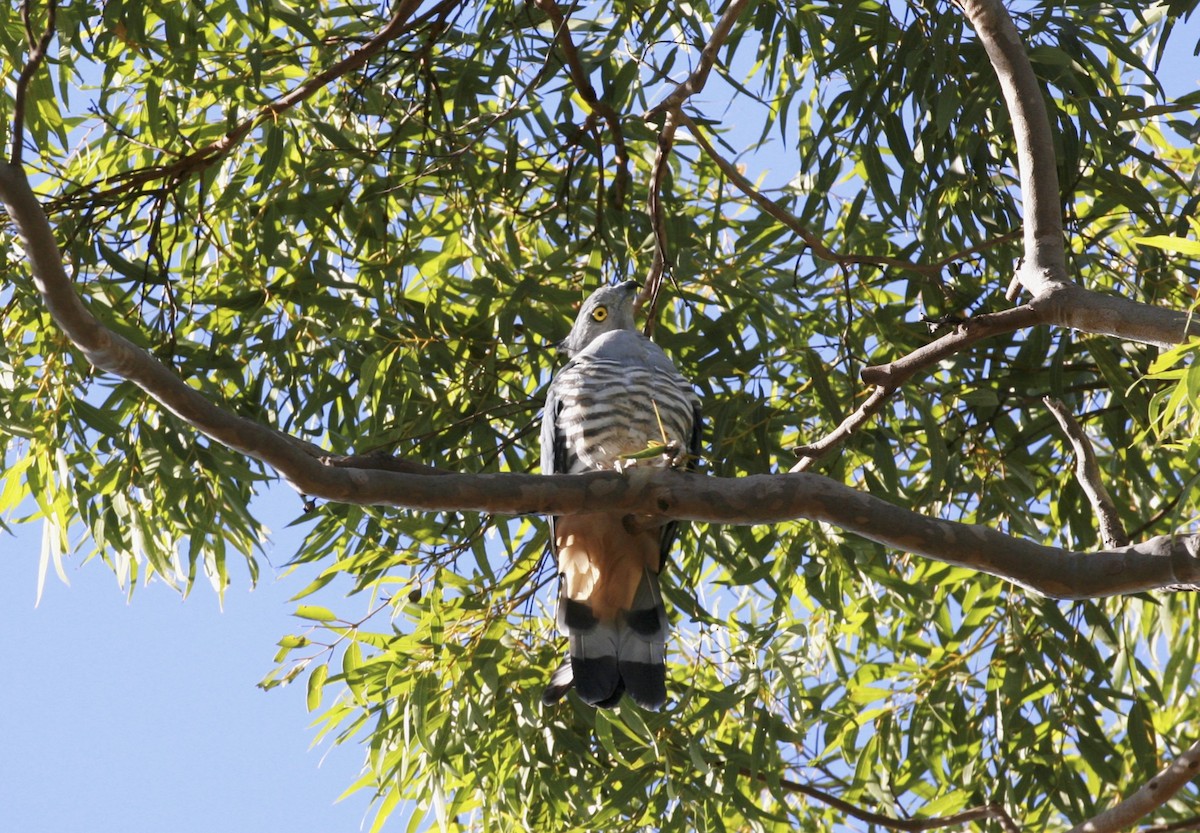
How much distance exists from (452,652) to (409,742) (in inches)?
10.2

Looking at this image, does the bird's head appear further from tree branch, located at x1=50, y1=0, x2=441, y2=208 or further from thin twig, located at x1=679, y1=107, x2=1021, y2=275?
tree branch, located at x1=50, y1=0, x2=441, y2=208

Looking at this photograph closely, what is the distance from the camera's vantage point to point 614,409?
11.1 feet

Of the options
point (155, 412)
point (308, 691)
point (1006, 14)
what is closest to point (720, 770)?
point (308, 691)

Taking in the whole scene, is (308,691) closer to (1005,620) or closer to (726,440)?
(726,440)

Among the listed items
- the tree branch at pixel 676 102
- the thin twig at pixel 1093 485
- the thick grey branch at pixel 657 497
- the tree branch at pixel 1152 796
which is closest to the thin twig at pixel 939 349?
the thick grey branch at pixel 657 497

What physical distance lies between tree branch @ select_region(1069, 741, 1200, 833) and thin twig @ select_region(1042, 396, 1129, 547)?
726 mm

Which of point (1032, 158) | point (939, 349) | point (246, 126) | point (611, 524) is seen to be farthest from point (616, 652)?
point (246, 126)

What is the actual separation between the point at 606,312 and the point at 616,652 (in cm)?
96

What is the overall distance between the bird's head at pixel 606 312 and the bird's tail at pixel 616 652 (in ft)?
2.30

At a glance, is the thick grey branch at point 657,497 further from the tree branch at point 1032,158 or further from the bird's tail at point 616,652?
the bird's tail at point 616,652

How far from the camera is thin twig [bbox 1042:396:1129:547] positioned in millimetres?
2652

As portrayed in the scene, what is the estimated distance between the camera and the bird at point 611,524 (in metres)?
3.23

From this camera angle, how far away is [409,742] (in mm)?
3541

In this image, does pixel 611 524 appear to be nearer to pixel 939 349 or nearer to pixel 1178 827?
pixel 939 349
